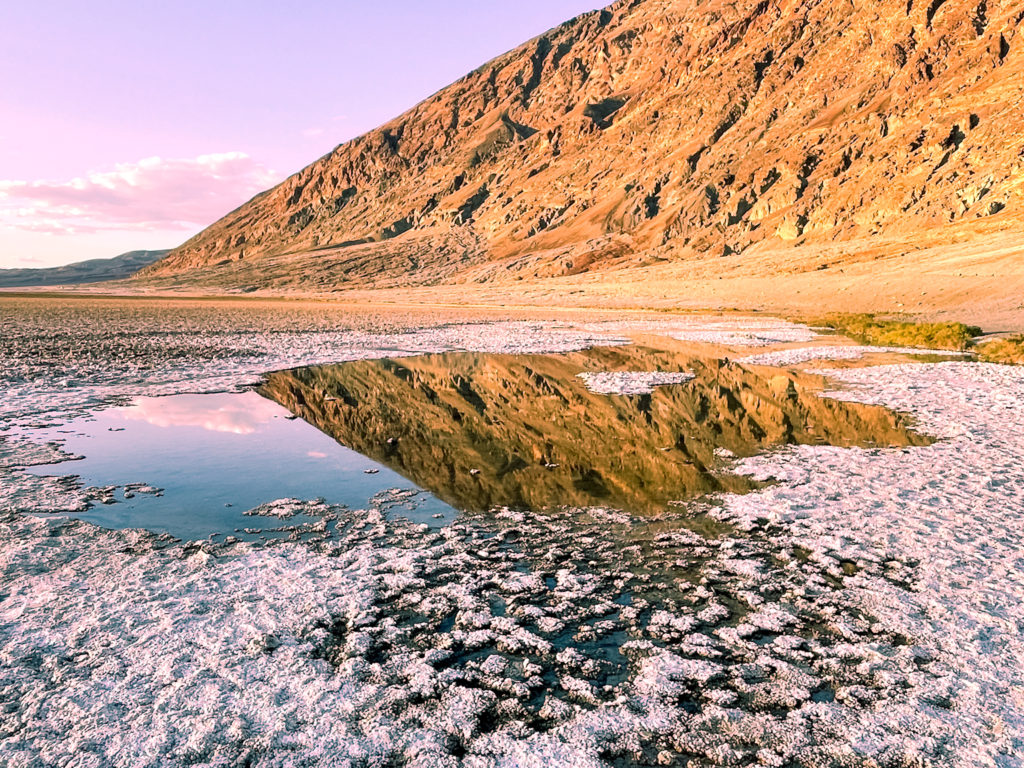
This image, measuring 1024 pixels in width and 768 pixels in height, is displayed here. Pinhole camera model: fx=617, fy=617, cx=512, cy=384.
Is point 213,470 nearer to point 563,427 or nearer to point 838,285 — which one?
point 563,427

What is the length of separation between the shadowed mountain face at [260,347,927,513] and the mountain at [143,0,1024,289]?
60.7m

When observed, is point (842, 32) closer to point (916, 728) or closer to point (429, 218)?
point (429, 218)

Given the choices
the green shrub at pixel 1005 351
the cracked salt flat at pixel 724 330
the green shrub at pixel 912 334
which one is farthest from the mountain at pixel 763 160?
the green shrub at pixel 1005 351

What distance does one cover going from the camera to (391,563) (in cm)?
718

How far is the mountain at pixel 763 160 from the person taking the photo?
277ft

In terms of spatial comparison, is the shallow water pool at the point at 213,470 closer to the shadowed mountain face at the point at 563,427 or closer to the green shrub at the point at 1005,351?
the shadowed mountain face at the point at 563,427

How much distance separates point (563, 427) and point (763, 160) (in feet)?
404

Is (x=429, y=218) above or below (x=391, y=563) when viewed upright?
above

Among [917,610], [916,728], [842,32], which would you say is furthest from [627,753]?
[842,32]

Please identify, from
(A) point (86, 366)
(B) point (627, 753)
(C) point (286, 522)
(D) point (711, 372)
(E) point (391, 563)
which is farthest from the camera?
(A) point (86, 366)

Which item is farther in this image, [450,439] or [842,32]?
[842,32]

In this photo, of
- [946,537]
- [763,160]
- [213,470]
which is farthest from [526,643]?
[763,160]

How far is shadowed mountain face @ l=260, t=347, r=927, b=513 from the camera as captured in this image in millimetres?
10141

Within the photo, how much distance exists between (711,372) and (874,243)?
64974 mm
